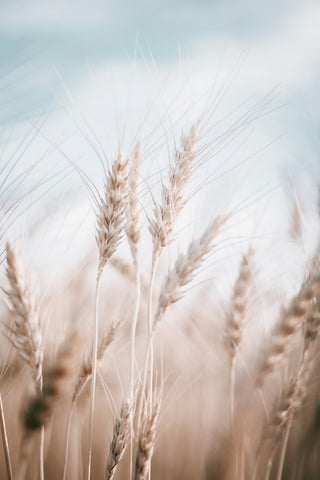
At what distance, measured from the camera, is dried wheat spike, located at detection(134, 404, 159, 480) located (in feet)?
2.13

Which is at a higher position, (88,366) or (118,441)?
(88,366)

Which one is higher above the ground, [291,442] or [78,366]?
[78,366]

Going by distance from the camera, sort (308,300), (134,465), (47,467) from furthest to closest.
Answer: (47,467) → (308,300) → (134,465)

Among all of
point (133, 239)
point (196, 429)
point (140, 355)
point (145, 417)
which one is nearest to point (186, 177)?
point (133, 239)

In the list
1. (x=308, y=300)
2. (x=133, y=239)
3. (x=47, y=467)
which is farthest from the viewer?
(x=47, y=467)

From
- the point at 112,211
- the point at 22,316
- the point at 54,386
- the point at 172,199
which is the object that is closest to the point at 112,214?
the point at 112,211

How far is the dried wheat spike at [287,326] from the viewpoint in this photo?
0.75 m

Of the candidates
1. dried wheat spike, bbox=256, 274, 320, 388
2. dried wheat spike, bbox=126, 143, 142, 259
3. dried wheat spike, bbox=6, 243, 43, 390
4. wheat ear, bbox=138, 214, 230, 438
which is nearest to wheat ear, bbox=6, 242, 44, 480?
dried wheat spike, bbox=6, 243, 43, 390

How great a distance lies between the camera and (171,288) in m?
0.72

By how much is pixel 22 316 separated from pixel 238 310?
1.90 feet

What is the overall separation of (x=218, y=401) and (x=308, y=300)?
24.3 inches

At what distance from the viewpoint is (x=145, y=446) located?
0.65 metres

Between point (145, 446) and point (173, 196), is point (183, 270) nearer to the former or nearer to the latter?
point (173, 196)

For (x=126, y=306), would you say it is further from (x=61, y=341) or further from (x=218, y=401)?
(x=218, y=401)
